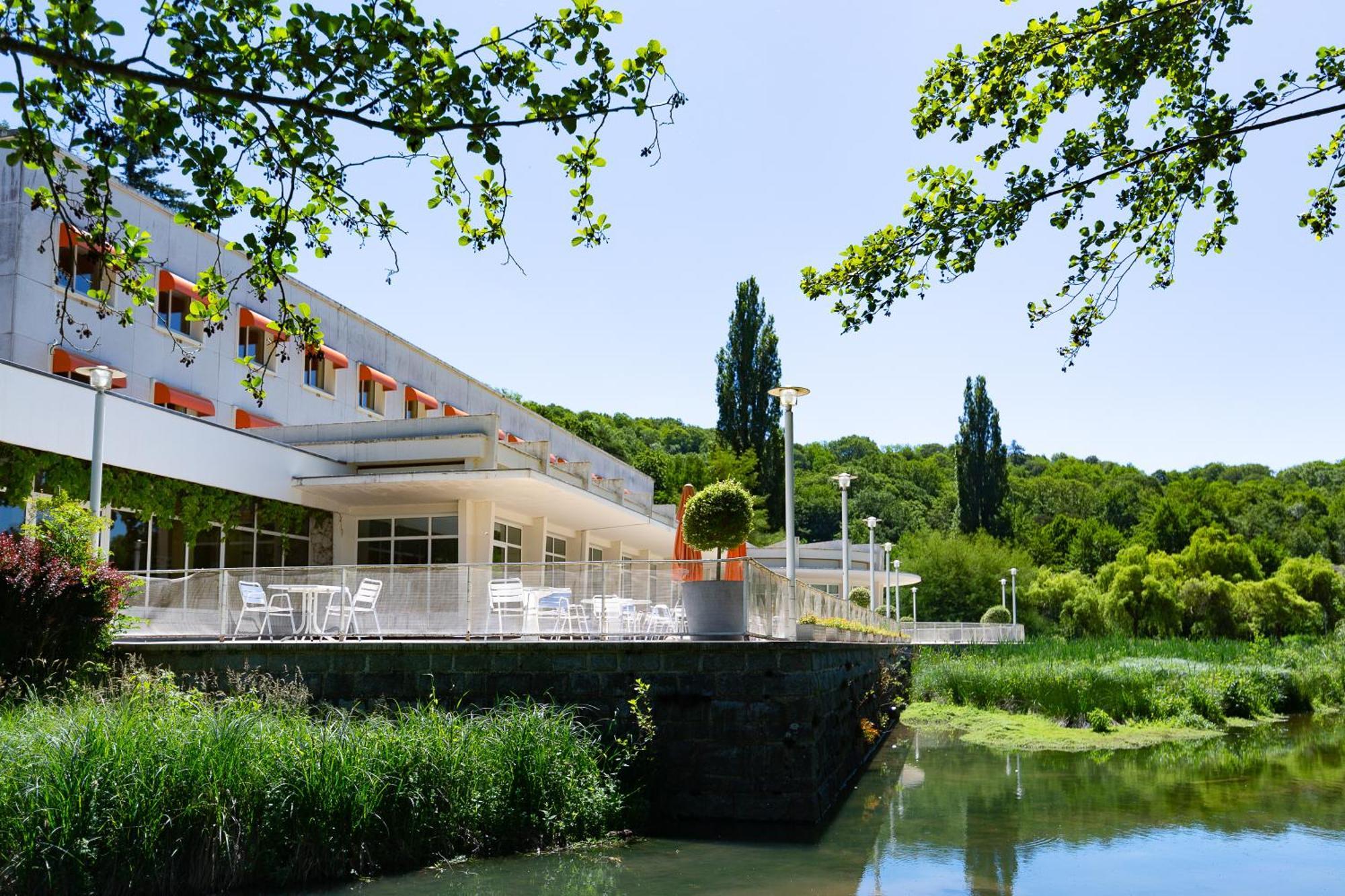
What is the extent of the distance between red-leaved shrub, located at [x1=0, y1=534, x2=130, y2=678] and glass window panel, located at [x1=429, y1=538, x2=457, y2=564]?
32.0 feet

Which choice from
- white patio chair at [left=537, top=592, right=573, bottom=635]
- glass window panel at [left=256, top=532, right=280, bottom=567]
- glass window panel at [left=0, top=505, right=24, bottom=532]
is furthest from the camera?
glass window panel at [left=256, top=532, right=280, bottom=567]

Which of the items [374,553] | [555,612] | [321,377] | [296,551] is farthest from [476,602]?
[321,377]

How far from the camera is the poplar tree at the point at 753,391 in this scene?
5769 cm

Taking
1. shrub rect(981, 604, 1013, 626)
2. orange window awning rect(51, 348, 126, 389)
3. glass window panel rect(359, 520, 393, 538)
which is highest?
orange window awning rect(51, 348, 126, 389)

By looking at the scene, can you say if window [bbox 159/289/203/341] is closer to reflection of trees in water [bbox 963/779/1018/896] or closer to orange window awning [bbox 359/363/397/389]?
orange window awning [bbox 359/363/397/389]

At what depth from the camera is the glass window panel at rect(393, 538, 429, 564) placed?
2433 centimetres

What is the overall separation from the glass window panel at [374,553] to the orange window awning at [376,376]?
774 centimetres

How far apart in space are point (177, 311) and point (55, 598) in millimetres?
13107

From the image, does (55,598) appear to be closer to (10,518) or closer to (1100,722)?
(10,518)

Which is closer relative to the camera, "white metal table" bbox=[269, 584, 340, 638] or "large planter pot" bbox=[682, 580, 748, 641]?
"large planter pot" bbox=[682, 580, 748, 641]

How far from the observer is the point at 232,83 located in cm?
479

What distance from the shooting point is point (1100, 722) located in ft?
74.1

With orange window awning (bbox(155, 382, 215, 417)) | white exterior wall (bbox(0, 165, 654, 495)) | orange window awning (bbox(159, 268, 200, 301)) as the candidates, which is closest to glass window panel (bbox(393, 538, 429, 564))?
white exterior wall (bbox(0, 165, 654, 495))

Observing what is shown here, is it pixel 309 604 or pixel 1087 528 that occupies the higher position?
pixel 1087 528
